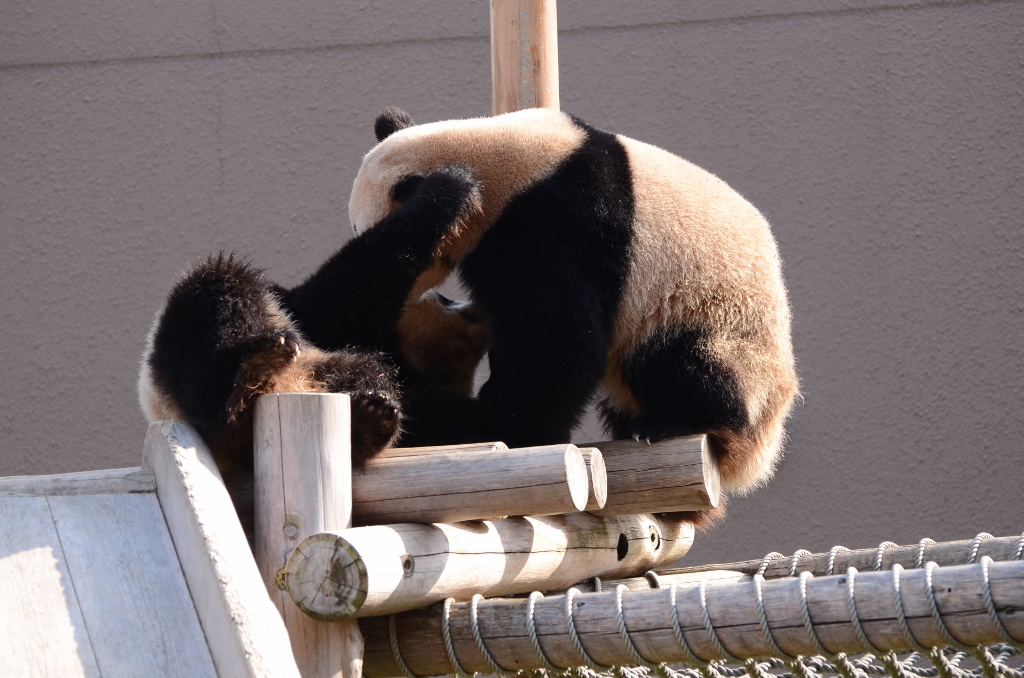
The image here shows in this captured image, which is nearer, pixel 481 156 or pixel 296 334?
pixel 296 334

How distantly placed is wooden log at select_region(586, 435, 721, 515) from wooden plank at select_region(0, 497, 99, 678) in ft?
4.06

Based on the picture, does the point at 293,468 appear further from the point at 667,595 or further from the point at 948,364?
the point at 948,364

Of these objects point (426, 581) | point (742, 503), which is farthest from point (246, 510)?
point (742, 503)

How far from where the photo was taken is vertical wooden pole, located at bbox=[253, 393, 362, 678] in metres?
1.90

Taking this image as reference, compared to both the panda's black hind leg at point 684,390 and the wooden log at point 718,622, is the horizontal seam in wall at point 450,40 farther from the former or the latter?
the wooden log at point 718,622

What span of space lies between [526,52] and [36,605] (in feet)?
7.39

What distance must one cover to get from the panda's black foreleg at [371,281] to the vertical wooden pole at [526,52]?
0.94 metres

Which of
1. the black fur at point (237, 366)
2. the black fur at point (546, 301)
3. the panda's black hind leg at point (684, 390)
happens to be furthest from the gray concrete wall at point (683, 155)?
the black fur at point (237, 366)

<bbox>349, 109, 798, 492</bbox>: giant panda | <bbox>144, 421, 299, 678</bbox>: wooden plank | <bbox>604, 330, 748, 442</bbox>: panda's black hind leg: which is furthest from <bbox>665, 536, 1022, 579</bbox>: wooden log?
<bbox>144, 421, 299, 678</bbox>: wooden plank

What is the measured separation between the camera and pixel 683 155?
480cm

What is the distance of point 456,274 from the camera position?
110 inches

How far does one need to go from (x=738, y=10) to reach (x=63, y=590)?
159 inches

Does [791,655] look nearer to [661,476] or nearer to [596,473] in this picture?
[596,473]

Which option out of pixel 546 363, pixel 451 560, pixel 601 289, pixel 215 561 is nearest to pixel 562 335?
pixel 546 363
